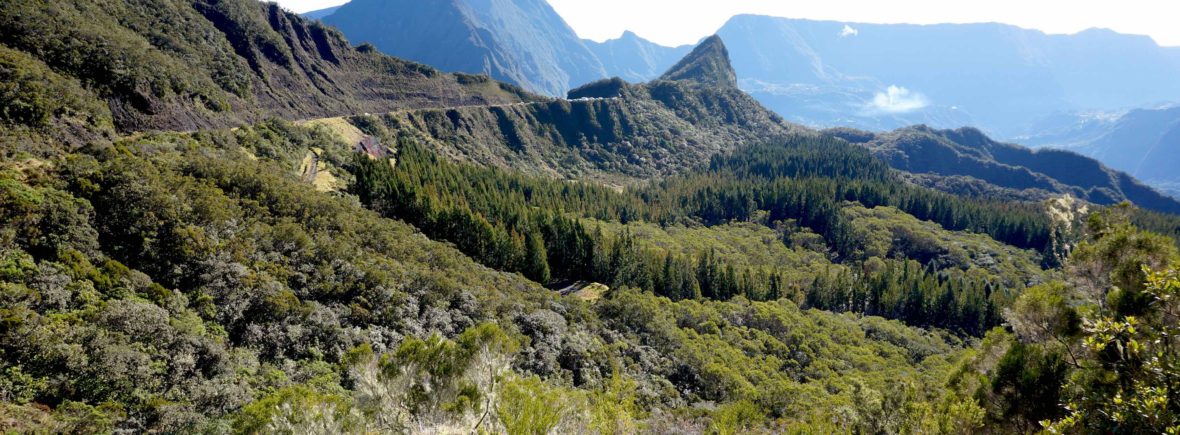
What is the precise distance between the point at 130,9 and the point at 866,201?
186 m

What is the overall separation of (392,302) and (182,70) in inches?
2459

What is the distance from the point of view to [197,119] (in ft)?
223

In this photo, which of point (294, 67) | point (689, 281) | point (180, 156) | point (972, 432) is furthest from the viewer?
point (294, 67)

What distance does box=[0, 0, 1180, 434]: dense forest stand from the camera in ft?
55.8

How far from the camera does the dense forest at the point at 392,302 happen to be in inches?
670

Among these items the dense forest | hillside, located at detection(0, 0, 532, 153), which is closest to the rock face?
hillside, located at detection(0, 0, 532, 153)

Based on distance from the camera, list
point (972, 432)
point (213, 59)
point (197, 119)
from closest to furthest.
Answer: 1. point (972, 432)
2. point (197, 119)
3. point (213, 59)

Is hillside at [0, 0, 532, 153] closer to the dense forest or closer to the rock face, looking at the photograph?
the rock face

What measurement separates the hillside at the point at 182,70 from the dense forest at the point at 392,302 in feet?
1.40

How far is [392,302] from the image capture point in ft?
130

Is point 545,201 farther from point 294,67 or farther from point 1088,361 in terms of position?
point 1088,361

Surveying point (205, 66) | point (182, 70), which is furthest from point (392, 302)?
point (205, 66)

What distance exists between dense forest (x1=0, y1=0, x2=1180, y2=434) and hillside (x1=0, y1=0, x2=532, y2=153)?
0.43 meters

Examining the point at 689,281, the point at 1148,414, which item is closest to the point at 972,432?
the point at 1148,414
